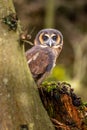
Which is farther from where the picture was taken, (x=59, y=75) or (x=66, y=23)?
(x=66, y=23)

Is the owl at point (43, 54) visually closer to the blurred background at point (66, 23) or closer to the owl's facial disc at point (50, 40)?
the owl's facial disc at point (50, 40)

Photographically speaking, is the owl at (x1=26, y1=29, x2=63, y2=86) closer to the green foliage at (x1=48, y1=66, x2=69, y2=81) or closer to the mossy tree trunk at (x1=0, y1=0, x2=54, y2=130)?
the mossy tree trunk at (x1=0, y1=0, x2=54, y2=130)

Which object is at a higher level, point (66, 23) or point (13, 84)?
point (13, 84)

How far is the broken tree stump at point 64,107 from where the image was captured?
449 cm

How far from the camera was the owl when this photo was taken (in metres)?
4.96

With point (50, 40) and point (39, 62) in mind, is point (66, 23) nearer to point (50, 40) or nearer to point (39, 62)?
point (50, 40)

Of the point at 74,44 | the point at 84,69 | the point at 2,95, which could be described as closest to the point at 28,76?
the point at 2,95

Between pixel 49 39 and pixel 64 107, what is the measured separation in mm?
1722

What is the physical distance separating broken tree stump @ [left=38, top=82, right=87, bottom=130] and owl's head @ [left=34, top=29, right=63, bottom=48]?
58.0 inches

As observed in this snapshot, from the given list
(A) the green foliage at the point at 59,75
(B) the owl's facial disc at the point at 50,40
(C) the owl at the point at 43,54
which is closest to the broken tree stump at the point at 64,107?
(C) the owl at the point at 43,54

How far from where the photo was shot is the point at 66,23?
17.9 meters

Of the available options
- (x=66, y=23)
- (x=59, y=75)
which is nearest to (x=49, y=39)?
(x=59, y=75)

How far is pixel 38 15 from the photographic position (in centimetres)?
1750

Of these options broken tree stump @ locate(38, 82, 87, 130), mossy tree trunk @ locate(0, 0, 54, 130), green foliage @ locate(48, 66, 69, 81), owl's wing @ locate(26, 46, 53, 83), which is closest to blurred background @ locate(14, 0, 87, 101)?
green foliage @ locate(48, 66, 69, 81)
